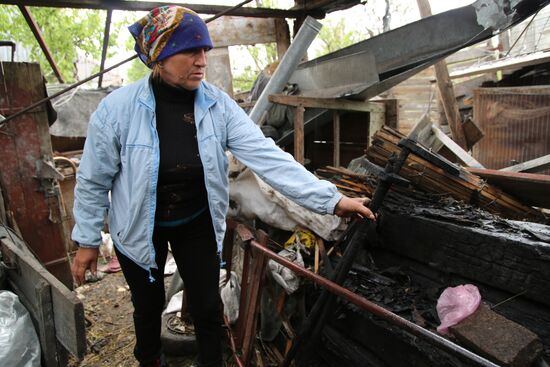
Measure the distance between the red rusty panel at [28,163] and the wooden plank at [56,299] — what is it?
4.15 feet

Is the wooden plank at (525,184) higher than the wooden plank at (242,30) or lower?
lower

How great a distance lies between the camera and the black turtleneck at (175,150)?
210cm

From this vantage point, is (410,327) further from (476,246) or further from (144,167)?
(144,167)

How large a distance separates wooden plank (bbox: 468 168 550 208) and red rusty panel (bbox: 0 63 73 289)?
4218 millimetres

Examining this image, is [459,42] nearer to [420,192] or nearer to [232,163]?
[420,192]

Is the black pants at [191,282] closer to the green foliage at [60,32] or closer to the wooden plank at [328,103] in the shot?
the wooden plank at [328,103]

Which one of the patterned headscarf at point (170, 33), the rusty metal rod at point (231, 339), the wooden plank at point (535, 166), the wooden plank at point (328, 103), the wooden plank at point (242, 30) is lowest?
the rusty metal rod at point (231, 339)

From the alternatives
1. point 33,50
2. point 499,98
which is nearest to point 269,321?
point 499,98

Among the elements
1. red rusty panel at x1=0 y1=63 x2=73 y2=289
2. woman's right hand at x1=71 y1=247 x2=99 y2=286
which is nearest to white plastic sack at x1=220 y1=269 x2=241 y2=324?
woman's right hand at x1=71 y1=247 x2=99 y2=286

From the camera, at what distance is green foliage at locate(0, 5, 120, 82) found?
532 inches

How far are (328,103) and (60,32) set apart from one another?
594 inches

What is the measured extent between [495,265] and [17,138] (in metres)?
4.16

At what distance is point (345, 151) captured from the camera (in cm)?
Result: 593

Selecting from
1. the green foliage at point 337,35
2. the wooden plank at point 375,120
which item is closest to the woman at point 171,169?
the wooden plank at point 375,120
